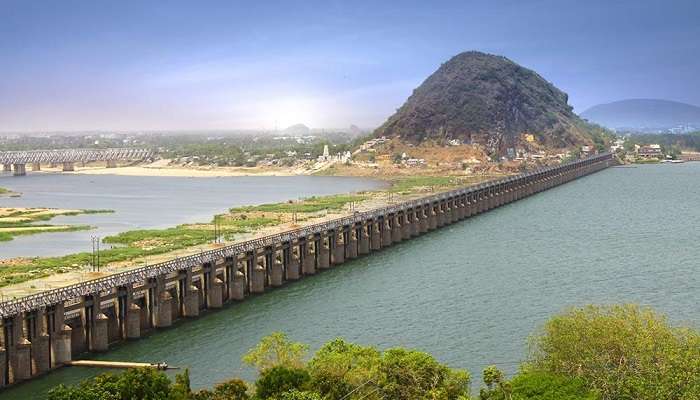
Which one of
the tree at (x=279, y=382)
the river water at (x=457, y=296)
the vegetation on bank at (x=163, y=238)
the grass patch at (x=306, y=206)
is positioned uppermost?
the tree at (x=279, y=382)

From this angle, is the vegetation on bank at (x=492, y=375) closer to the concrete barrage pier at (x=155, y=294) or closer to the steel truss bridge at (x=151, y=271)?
the concrete barrage pier at (x=155, y=294)

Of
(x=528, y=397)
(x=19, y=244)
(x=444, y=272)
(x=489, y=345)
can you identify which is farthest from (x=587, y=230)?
(x=528, y=397)

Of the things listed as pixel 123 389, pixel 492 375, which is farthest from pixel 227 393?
pixel 492 375

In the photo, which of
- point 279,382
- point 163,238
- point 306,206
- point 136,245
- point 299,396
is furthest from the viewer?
point 306,206

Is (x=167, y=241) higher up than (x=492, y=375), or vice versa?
(x=492, y=375)

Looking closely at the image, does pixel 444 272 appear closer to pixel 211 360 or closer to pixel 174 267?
pixel 174 267

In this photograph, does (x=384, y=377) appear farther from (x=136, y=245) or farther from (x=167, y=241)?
(x=167, y=241)

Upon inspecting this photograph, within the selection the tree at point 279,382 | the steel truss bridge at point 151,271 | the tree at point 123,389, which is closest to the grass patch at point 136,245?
the steel truss bridge at point 151,271
